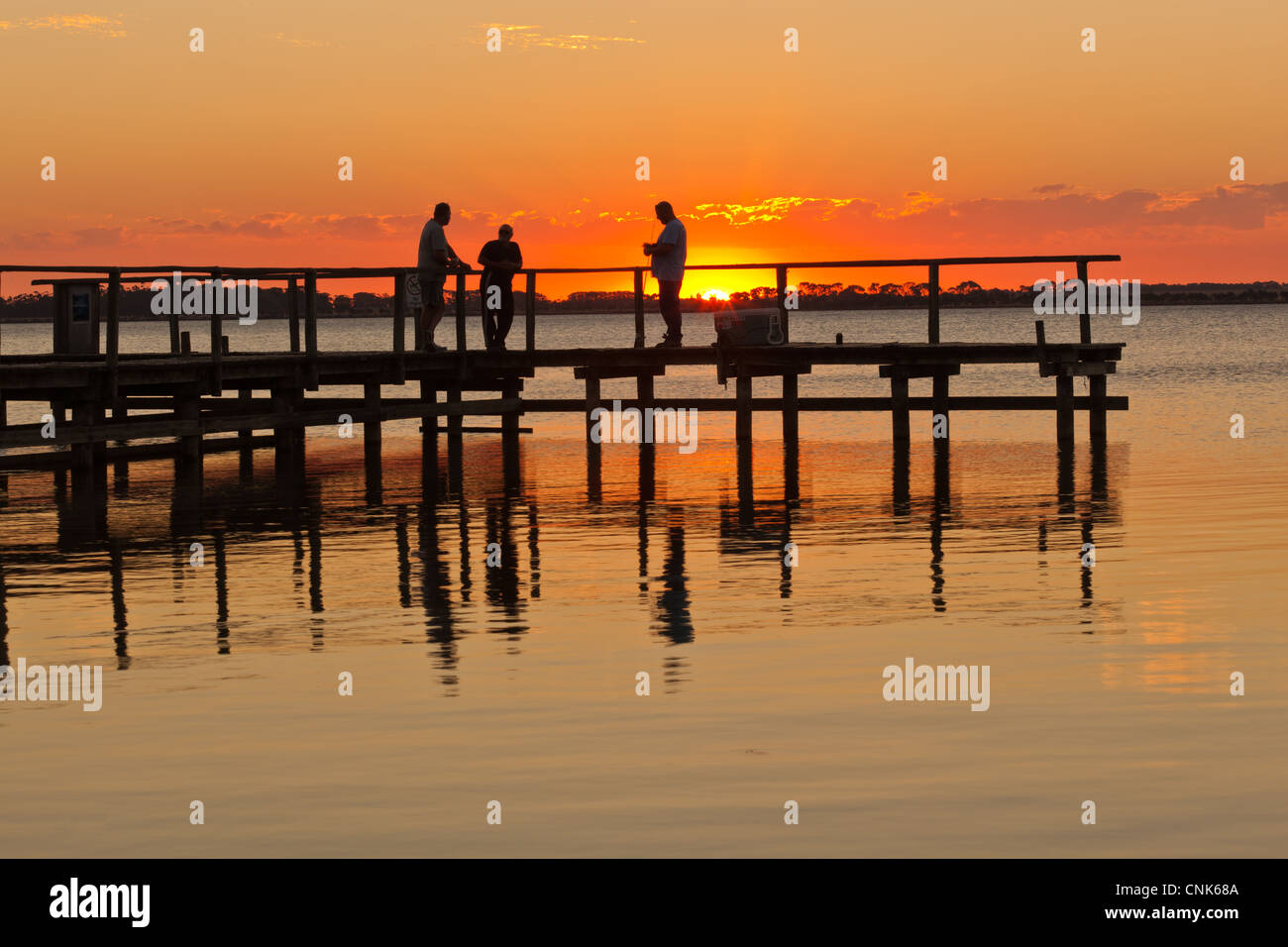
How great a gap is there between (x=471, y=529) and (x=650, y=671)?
701 centimetres

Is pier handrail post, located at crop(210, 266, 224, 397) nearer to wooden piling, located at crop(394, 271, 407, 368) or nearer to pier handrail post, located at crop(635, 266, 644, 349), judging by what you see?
wooden piling, located at crop(394, 271, 407, 368)

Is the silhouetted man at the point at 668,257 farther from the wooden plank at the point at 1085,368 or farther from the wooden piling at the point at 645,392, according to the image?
the wooden plank at the point at 1085,368

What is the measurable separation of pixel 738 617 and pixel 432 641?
193 cm

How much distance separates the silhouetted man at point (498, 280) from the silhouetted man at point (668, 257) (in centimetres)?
213

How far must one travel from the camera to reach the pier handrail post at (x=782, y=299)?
24.3 metres

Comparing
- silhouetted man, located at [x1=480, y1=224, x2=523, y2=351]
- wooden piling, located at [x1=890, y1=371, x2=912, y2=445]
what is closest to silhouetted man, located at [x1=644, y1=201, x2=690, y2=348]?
silhouetted man, located at [x1=480, y1=224, x2=523, y2=351]

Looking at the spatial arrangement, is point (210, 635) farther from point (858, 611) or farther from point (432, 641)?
point (858, 611)

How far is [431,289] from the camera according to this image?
24.0 meters

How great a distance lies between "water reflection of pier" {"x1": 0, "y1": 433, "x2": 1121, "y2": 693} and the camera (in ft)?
36.9

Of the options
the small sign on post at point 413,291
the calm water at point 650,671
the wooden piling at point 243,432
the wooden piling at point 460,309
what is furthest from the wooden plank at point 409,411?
the wooden piling at point 243,432

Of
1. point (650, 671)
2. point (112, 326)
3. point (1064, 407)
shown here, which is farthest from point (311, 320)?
point (650, 671)

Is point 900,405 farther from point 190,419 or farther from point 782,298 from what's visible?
point 190,419

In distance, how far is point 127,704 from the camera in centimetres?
852

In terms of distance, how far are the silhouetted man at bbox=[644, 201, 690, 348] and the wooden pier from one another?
44 centimetres
